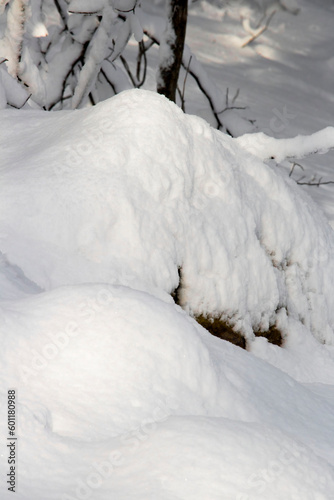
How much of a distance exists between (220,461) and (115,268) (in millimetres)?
1476

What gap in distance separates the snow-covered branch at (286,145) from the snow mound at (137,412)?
1848 millimetres

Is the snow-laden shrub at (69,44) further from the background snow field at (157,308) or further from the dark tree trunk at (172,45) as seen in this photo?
the background snow field at (157,308)

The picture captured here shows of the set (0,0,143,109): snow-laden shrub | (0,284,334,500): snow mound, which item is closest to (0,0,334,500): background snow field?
(0,284,334,500): snow mound

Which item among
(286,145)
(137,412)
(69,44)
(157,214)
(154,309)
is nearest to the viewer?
(137,412)

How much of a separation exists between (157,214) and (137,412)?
4.71ft

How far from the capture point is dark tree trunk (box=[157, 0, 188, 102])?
15.7 ft

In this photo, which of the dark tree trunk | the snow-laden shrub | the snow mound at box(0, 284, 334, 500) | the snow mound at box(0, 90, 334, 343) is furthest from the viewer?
the dark tree trunk

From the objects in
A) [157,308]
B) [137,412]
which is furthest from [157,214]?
[137,412]

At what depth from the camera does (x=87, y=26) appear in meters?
4.73

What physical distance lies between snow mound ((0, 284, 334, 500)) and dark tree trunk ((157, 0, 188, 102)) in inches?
132

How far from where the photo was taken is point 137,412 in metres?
1.51

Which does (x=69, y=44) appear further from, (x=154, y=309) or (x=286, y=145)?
(x=154, y=309)

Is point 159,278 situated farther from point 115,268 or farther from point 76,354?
point 76,354

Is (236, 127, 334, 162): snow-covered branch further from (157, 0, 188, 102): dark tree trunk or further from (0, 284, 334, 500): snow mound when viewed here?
(0, 284, 334, 500): snow mound
